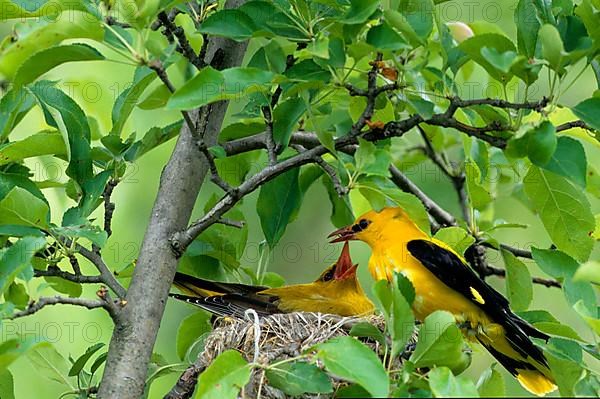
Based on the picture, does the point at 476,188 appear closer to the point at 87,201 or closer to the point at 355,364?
the point at 87,201

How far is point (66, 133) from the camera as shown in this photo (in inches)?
103

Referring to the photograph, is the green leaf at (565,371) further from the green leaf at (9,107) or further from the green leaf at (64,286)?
the green leaf at (64,286)

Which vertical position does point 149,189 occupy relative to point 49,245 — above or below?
above

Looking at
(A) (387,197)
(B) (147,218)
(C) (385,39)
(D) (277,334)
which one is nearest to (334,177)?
(A) (387,197)

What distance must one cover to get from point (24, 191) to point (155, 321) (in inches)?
21.9

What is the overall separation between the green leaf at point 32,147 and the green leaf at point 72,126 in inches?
1.4

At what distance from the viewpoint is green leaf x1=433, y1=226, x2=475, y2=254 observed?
3.43 meters

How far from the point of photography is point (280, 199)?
3.41 metres

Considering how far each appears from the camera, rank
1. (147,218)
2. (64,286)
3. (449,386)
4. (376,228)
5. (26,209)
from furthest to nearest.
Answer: (147,218) → (376,228) → (64,286) → (26,209) → (449,386)

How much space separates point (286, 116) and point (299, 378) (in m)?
0.85

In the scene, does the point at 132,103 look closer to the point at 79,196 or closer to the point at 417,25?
the point at 79,196

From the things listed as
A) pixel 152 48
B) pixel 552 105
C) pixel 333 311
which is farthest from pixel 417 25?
pixel 333 311

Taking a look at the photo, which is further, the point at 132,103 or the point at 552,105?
the point at 132,103

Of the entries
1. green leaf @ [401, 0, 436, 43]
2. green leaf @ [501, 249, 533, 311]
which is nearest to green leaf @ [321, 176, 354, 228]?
green leaf @ [501, 249, 533, 311]
